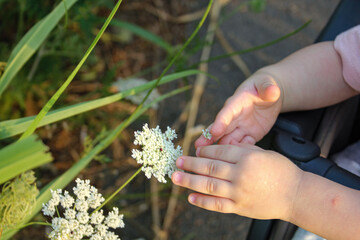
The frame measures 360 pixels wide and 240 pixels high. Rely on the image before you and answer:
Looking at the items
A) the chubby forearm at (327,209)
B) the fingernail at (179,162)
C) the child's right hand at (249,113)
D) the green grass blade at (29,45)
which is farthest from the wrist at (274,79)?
the green grass blade at (29,45)

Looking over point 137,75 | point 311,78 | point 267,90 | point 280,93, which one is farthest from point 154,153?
point 137,75

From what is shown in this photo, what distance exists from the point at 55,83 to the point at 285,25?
1.03 meters

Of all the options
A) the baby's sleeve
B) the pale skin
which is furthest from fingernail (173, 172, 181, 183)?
the baby's sleeve

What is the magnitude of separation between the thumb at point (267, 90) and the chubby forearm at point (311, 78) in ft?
0.27

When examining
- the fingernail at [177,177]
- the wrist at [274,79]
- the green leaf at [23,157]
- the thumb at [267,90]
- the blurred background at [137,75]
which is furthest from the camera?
the blurred background at [137,75]

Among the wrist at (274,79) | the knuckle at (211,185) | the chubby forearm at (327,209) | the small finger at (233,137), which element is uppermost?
the wrist at (274,79)

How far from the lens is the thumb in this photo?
733 millimetres

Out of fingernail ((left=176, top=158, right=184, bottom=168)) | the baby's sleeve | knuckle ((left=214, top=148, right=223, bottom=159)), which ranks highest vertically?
the baby's sleeve

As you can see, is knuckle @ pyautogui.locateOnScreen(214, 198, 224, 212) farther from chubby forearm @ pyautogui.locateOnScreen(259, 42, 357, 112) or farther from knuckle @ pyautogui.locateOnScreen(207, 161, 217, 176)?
chubby forearm @ pyautogui.locateOnScreen(259, 42, 357, 112)

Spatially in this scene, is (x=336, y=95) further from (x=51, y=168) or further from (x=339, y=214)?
(x=51, y=168)

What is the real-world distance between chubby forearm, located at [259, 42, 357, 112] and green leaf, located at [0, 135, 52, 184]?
537mm

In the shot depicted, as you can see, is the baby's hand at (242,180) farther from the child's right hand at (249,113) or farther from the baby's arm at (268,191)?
the child's right hand at (249,113)

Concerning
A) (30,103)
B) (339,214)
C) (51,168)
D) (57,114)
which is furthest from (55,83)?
(339,214)

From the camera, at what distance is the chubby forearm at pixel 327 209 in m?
0.69
